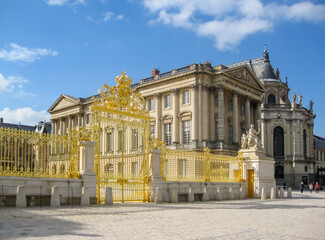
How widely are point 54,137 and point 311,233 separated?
9.02 meters

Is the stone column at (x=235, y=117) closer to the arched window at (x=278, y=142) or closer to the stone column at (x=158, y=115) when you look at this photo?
the stone column at (x=158, y=115)

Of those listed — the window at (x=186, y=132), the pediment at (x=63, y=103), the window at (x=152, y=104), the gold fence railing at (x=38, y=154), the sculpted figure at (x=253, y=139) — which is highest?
the pediment at (x=63, y=103)

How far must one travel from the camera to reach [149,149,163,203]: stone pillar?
15852 mm

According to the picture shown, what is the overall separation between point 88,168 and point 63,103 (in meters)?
52.5

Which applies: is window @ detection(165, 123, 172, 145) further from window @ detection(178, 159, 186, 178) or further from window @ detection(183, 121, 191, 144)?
window @ detection(178, 159, 186, 178)

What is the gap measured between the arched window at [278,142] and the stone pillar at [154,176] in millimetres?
46206

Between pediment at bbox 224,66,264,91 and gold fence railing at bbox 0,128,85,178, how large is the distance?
32.4 m

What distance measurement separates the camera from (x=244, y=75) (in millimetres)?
48156

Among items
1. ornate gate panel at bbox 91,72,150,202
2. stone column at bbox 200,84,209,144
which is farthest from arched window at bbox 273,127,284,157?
ornate gate panel at bbox 91,72,150,202

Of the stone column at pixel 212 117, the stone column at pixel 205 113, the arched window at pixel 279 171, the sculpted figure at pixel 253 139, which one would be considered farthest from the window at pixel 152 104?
the sculpted figure at pixel 253 139

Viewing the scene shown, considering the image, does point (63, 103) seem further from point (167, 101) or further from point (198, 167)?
point (198, 167)

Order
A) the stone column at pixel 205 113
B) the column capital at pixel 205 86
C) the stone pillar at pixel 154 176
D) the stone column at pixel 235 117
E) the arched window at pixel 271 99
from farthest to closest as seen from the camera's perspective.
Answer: the arched window at pixel 271 99 → the stone column at pixel 235 117 → the column capital at pixel 205 86 → the stone column at pixel 205 113 → the stone pillar at pixel 154 176

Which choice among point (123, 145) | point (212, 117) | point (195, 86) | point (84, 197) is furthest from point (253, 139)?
point (212, 117)

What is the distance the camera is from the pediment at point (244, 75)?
45775mm
